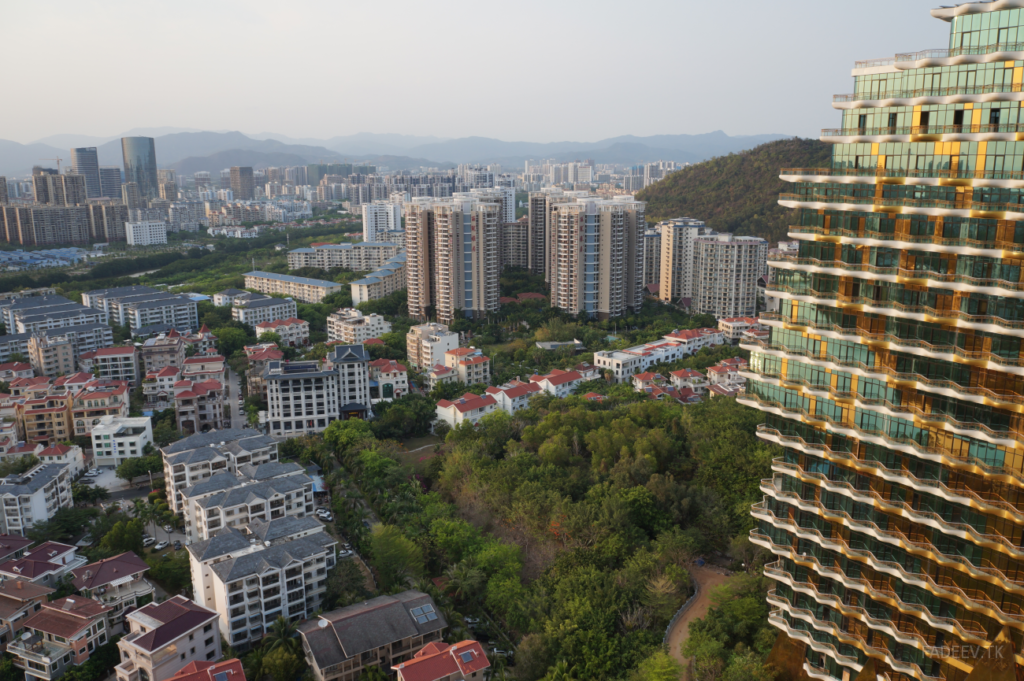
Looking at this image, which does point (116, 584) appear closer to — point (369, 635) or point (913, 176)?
point (369, 635)

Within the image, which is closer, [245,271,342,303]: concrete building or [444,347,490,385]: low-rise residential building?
[444,347,490,385]: low-rise residential building

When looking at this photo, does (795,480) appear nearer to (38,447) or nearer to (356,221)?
(38,447)

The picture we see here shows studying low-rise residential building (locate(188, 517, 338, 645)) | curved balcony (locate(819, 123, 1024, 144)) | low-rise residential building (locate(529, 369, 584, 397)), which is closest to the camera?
curved balcony (locate(819, 123, 1024, 144))

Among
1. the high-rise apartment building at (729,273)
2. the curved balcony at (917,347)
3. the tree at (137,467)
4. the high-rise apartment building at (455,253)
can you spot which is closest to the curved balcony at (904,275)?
the curved balcony at (917,347)

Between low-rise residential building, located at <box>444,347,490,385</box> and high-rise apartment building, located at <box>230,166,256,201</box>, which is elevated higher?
high-rise apartment building, located at <box>230,166,256,201</box>

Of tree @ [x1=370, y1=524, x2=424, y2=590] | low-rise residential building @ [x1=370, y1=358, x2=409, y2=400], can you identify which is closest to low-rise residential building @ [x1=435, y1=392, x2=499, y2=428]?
low-rise residential building @ [x1=370, y1=358, x2=409, y2=400]

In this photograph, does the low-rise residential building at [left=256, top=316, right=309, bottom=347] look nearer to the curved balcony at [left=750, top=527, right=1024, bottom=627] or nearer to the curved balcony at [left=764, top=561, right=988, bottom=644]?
the curved balcony at [left=764, top=561, right=988, bottom=644]

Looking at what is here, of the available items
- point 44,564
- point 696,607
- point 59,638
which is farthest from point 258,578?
point 696,607
